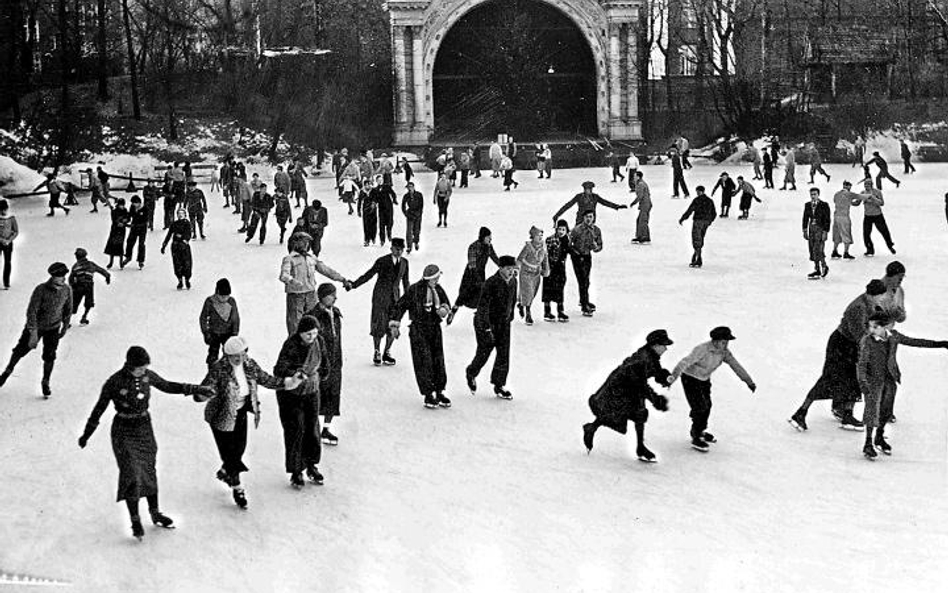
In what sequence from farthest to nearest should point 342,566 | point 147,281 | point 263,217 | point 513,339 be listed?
point 263,217
point 147,281
point 513,339
point 342,566

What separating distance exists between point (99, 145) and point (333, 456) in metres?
35.7

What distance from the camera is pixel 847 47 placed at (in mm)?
48531

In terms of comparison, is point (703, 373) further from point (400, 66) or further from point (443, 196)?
point (400, 66)

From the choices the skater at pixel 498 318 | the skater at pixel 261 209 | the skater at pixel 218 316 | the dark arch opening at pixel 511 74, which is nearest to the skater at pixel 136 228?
the skater at pixel 261 209

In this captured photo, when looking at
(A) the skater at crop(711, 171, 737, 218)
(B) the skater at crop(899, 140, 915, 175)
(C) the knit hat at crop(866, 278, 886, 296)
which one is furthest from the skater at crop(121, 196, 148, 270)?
(B) the skater at crop(899, 140, 915, 175)

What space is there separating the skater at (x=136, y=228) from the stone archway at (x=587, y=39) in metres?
27.5

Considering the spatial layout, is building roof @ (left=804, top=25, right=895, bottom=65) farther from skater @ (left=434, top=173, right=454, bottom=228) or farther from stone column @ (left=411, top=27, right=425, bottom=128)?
skater @ (left=434, top=173, right=454, bottom=228)

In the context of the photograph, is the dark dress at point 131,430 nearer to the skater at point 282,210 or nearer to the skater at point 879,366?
the skater at point 879,366

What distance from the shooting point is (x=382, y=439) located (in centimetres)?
1027

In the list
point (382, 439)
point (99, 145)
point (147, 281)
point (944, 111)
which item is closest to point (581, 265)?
point (382, 439)

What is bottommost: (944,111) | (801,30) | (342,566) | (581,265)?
(342,566)

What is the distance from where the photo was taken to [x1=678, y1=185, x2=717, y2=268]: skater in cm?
1844

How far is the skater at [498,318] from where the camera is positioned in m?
11.2

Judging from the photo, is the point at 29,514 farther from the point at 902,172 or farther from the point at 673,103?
the point at 673,103
